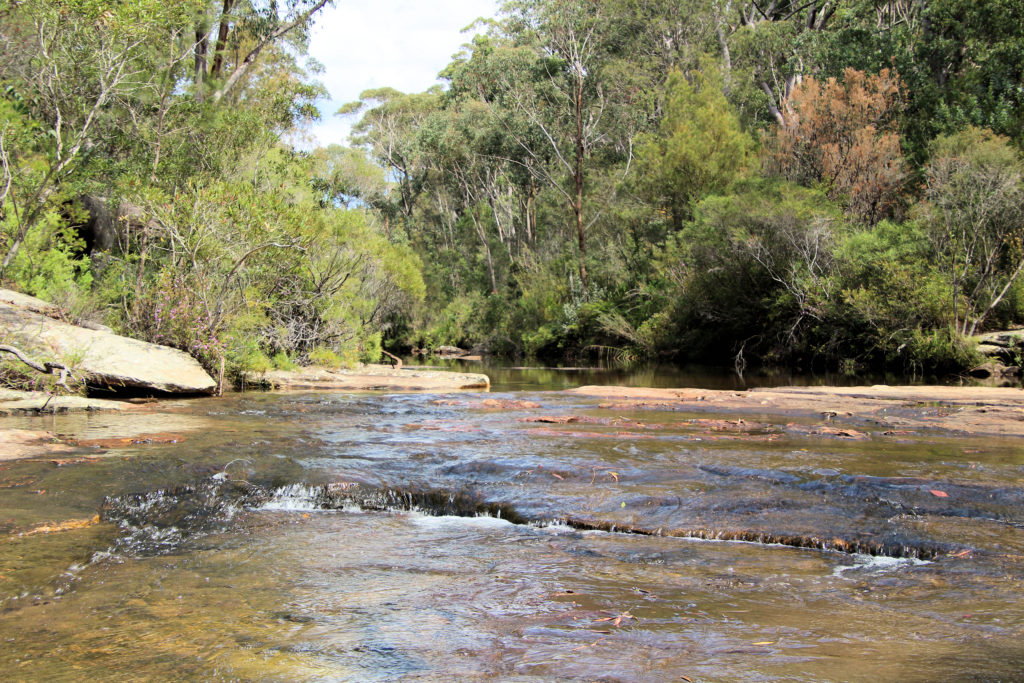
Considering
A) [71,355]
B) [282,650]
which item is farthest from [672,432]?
[71,355]

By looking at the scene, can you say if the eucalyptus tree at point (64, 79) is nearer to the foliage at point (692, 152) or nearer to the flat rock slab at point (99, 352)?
the flat rock slab at point (99, 352)

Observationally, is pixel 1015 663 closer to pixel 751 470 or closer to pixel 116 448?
pixel 751 470

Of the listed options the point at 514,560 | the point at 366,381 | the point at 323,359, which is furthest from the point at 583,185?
the point at 514,560

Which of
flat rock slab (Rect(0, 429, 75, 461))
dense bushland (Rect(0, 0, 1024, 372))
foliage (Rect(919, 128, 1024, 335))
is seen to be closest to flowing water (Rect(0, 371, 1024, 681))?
flat rock slab (Rect(0, 429, 75, 461))

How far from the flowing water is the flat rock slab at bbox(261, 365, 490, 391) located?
7.11 m

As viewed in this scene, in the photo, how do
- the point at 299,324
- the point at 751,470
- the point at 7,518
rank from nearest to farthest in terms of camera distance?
the point at 7,518 → the point at 751,470 → the point at 299,324

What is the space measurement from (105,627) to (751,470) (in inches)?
218

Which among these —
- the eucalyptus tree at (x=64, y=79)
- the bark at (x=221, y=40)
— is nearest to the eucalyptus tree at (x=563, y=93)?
the bark at (x=221, y=40)

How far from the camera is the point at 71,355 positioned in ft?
35.9

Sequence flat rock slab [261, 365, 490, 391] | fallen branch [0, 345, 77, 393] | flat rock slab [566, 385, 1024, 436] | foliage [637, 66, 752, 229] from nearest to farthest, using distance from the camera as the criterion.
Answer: fallen branch [0, 345, 77, 393], flat rock slab [566, 385, 1024, 436], flat rock slab [261, 365, 490, 391], foliage [637, 66, 752, 229]

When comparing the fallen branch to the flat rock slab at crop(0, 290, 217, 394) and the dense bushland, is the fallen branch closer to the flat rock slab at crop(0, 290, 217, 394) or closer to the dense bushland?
the flat rock slab at crop(0, 290, 217, 394)

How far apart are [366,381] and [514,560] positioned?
501 inches

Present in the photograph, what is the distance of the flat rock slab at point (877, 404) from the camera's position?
33.6 feet

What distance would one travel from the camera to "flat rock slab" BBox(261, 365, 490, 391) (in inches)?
634
